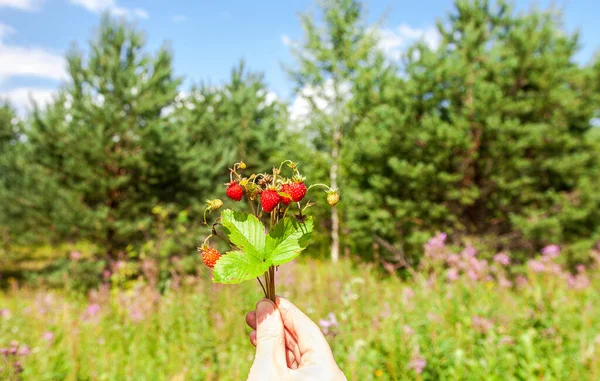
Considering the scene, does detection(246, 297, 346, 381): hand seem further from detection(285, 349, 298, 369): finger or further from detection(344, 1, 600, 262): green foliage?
detection(344, 1, 600, 262): green foliage

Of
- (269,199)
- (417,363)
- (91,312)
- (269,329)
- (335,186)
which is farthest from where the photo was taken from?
(335,186)

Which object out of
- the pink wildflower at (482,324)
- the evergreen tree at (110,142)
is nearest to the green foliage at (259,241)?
the pink wildflower at (482,324)

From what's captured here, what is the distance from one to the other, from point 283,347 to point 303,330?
77 millimetres

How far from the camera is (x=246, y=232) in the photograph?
1.12m

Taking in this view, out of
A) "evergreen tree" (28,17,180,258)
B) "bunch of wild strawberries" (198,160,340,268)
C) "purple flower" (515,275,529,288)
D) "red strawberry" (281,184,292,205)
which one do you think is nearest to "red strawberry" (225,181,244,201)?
"bunch of wild strawberries" (198,160,340,268)

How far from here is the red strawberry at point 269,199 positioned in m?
1.04

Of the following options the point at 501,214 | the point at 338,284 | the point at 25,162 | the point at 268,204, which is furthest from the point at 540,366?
the point at 25,162

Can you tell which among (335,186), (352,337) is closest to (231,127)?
(335,186)

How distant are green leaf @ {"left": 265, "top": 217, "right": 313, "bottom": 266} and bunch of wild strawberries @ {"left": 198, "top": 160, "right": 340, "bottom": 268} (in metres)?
0.03

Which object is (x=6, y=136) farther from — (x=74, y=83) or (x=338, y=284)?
(x=338, y=284)

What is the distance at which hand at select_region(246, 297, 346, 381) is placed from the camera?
1.11 m

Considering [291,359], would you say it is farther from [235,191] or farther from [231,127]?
[231,127]

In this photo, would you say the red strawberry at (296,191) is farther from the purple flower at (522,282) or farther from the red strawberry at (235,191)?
the purple flower at (522,282)

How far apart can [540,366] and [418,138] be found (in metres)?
7.04
